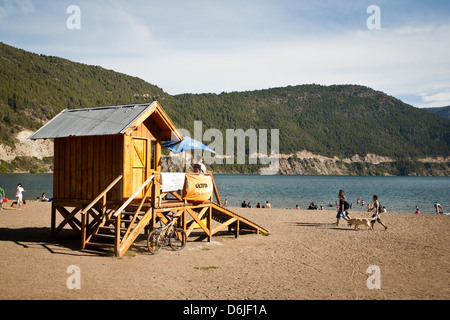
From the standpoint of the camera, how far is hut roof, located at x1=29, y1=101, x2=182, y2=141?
13.2 meters

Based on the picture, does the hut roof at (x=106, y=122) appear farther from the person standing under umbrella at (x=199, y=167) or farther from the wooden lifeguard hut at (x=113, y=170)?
the person standing under umbrella at (x=199, y=167)

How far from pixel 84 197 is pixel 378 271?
34.8ft

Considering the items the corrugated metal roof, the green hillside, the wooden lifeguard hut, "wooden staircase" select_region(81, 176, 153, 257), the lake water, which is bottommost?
the lake water

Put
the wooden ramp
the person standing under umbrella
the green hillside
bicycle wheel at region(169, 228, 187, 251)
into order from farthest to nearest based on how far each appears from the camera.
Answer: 1. the green hillside
2. the wooden ramp
3. the person standing under umbrella
4. bicycle wheel at region(169, 228, 187, 251)

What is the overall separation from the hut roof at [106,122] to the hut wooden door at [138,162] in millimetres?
1041

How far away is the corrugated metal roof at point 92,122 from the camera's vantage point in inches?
519

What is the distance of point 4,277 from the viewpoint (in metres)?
9.14

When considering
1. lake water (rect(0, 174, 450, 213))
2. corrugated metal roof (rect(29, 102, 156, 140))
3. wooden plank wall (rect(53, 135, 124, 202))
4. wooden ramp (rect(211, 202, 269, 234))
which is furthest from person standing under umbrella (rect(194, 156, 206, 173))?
lake water (rect(0, 174, 450, 213))

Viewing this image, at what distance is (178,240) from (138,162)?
3567 millimetres

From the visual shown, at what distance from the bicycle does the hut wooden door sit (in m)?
1.84

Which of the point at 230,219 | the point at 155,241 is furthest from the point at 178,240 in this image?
the point at 230,219

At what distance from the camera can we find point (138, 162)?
1427 centimetres

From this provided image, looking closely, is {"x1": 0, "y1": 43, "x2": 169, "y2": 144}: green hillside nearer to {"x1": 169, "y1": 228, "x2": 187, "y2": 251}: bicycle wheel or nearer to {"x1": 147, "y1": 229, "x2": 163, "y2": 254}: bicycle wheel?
{"x1": 169, "y1": 228, "x2": 187, "y2": 251}: bicycle wheel
